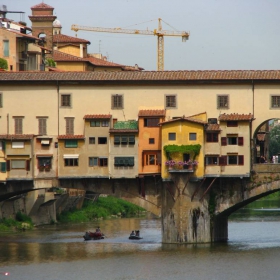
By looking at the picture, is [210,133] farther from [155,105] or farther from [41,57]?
[41,57]

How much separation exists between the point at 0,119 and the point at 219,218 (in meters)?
13.5

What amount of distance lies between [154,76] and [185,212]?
7.67 metres

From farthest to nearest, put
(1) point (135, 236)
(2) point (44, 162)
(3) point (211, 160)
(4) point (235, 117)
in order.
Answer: (1) point (135, 236) → (2) point (44, 162) → (3) point (211, 160) → (4) point (235, 117)

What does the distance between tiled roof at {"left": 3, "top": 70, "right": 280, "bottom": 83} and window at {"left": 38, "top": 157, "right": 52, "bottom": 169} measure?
176 inches

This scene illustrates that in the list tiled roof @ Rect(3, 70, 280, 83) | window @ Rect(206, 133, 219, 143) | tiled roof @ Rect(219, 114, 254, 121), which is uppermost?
tiled roof @ Rect(3, 70, 280, 83)

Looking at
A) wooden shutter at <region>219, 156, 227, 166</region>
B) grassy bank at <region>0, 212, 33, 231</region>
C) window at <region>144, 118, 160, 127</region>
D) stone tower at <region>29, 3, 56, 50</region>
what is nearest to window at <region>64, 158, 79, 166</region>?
window at <region>144, 118, 160, 127</region>

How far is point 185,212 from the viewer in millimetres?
64562

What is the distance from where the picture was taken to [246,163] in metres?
64.0

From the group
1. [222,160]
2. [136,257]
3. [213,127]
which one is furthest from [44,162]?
[222,160]

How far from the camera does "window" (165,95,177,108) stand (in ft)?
214

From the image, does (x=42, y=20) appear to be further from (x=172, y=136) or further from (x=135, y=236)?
(x=172, y=136)

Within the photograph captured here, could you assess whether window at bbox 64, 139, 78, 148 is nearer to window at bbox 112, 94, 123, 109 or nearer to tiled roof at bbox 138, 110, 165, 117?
window at bbox 112, 94, 123, 109

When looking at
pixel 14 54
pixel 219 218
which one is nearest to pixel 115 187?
pixel 219 218

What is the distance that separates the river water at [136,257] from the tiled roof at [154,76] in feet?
30.0
